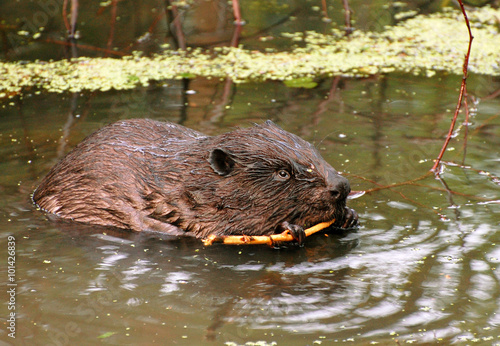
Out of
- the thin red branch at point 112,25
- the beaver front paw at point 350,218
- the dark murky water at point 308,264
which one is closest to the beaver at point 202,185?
the beaver front paw at point 350,218

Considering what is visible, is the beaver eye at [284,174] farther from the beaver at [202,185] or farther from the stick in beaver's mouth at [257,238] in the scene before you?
the stick in beaver's mouth at [257,238]

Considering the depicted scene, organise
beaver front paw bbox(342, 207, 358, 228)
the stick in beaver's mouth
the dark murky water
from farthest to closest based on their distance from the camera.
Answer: beaver front paw bbox(342, 207, 358, 228) → the stick in beaver's mouth → the dark murky water

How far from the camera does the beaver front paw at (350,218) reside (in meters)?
5.24

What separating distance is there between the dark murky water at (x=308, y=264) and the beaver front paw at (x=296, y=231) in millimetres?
115

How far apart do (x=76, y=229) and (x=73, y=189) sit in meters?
0.34

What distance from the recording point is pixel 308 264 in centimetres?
486

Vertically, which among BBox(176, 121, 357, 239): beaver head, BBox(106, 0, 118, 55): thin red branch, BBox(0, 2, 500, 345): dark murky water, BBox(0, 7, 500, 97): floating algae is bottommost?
BBox(0, 2, 500, 345): dark murky water

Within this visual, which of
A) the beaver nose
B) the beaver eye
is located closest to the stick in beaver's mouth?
the beaver nose

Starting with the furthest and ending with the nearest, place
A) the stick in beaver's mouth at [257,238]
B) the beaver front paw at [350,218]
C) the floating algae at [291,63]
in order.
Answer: the floating algae at [291,63] → the beaver front paw at [350,218] → the stick in beaver's mouth at [257,238]

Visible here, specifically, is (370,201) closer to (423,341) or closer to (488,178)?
(488,178)

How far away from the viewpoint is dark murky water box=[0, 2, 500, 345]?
13.2 ft

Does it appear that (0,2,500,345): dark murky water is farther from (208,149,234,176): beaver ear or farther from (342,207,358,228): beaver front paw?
(208,149,234,176): beaver ear

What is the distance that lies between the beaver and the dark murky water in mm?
Result: 184

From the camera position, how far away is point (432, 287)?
4.45 meters
